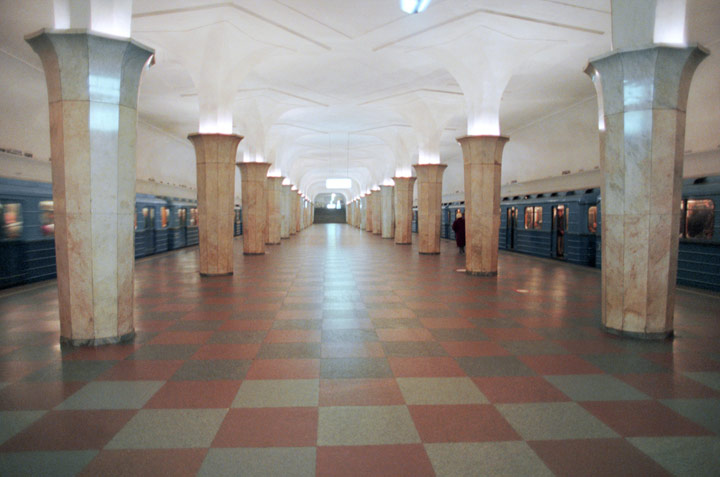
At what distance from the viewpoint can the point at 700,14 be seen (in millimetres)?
8852

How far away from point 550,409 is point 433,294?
526cm

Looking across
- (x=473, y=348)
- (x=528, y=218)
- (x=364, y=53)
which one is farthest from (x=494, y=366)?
(x=528, y=218)

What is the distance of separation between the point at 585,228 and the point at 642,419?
12.2 meters

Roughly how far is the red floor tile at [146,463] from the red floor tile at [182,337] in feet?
8.43

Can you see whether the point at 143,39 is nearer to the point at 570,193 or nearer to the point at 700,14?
the point at 700,14

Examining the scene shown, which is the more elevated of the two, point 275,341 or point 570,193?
point 570,193

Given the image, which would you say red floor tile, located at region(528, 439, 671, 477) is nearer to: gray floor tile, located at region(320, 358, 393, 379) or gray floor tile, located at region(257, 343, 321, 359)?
gray floor tile, located at region(320, 358, 393, 379)

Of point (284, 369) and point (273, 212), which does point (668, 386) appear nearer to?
point (284, 369)

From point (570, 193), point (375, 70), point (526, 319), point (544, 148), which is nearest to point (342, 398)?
point (526, 319)

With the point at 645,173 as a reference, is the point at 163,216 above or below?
below

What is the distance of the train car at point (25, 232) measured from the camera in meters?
9.37

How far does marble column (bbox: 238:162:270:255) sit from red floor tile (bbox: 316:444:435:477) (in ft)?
48.4

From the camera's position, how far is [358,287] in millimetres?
9609

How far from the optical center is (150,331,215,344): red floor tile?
5465 mm
